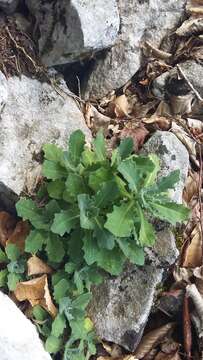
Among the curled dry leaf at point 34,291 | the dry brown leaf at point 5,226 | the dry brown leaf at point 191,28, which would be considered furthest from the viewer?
the dry brown leaf at point 191,28

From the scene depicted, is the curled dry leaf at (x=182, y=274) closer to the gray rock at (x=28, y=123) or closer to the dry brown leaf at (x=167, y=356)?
→ the dry brown leaf at (x=167, y=356)

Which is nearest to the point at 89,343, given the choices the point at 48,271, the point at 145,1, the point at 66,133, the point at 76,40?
the point at 48,271

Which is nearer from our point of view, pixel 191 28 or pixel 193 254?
pixel 193 254

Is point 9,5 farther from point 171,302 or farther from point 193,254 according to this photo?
point 171,302

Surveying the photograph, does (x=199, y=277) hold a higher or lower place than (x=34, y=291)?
lower

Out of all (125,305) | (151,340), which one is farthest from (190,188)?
(151,340)

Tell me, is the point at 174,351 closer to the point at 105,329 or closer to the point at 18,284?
the point at 105,329

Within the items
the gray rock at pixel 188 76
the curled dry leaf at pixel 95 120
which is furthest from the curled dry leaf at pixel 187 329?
the gray rock at pixel 188 76
